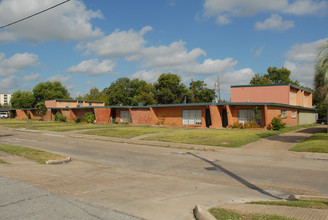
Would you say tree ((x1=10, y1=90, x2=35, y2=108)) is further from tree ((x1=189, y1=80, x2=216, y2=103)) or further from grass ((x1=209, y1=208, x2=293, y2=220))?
grass ((x1=209, y1=208, x2=293, y2=220))

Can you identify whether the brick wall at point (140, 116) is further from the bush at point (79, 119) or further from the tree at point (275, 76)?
the tree at point (275, 76)

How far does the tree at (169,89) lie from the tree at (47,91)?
3954 centimetres

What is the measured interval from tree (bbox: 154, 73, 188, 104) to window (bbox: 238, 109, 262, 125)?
123 ft

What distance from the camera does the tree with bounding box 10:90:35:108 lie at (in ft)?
305

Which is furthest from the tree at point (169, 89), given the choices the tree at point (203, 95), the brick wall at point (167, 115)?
the brick wall at point (167, 115)

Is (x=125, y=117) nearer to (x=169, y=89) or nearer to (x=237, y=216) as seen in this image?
(x=169, y=89)

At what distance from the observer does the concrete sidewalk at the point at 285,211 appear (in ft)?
16.6

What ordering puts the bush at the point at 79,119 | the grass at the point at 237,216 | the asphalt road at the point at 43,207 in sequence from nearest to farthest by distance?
1. the grass at the point at 237,216
2. the asphalt road at the point at 43,207
3. the bush at the point at 79,119

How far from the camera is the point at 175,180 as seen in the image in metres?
9.47

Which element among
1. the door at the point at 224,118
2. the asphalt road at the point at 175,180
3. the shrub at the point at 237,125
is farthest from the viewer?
the door at the point at 224,118

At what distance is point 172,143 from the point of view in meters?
20.3

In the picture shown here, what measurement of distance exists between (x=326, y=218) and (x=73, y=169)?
8894 mm

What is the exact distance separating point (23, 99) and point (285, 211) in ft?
330

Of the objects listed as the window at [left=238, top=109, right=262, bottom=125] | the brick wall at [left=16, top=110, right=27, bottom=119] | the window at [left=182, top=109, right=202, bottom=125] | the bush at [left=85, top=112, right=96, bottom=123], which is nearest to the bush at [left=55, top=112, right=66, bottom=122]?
the bush at [left=85, top=112, right=96, bottom=123]
